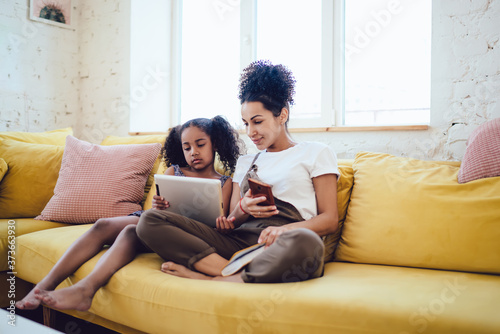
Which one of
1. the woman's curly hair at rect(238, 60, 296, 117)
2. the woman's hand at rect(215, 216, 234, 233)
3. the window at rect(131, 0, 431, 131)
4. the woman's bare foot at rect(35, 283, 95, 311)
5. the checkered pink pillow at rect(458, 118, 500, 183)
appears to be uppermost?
the window at rect(131, 0, 431, 131)

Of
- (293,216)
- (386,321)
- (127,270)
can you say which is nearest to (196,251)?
(127,270)

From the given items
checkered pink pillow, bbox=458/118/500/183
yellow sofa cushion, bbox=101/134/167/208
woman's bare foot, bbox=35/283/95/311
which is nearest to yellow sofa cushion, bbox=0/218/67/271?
yellow sofa cushion, bbox=101/134/167/208

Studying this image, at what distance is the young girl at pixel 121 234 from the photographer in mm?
1251

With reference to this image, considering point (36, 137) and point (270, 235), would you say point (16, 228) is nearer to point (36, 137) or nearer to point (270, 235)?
point (36, 137)

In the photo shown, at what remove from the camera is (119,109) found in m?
3.27

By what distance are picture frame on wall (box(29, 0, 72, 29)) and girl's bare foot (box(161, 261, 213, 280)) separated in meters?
2.88

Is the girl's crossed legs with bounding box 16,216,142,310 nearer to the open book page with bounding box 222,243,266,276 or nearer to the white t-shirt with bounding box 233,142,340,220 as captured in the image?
Answer: the open book page with bounding box 222,243,266,276

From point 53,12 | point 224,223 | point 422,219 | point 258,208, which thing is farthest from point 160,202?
point 53,12

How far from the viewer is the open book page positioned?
4.06 ft

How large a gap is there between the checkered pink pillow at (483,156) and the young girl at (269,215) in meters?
0.48

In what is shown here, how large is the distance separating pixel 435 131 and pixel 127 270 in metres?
1.53

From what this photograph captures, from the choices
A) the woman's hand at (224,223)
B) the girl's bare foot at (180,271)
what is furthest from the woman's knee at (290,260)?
the woman's hand at (224,223)

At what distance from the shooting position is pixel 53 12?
3.38 metres

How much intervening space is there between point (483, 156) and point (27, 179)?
7.42 feet
